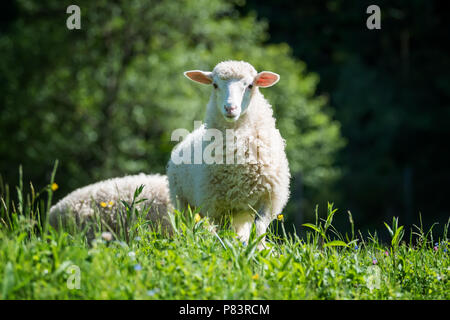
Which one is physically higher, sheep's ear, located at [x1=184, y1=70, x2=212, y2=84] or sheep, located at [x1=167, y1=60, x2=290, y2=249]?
sheep's ear, located at [x1=184, y1=70, x2=212, y2=84]

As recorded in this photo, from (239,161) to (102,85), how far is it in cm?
1063

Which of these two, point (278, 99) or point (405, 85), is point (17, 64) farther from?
point (405, 85)

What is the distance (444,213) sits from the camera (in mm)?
15414

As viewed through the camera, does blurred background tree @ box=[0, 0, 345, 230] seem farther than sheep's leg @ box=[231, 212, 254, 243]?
Yes

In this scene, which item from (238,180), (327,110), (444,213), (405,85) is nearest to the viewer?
(238,180)

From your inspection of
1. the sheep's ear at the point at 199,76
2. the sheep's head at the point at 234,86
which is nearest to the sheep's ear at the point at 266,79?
the sheep's head at the point at 234,86

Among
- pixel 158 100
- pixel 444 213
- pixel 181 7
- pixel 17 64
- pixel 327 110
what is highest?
pixel 181 7

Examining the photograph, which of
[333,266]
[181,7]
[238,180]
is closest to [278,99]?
[181,7]

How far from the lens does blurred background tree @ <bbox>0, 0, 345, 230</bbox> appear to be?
13.4 m

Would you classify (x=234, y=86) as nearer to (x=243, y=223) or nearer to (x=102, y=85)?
(x=243, y=223)

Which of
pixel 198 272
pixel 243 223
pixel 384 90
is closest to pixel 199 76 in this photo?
pixel 243 223

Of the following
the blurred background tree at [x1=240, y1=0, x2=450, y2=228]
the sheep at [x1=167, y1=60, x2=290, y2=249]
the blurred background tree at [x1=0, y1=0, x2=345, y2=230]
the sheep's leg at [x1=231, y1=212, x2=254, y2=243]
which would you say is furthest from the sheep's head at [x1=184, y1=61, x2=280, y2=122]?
the blurred background tree at [x1=240, y1=0, x2=450, y2=228]

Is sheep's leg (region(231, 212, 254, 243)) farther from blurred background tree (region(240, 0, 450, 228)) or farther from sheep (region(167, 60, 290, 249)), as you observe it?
blurred background tree (region(240, 0, 450, 228))
